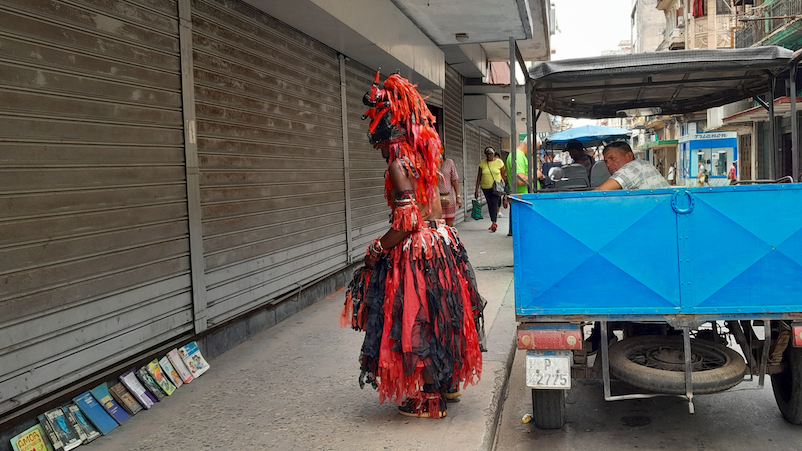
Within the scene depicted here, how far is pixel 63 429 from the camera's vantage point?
3.46 meters

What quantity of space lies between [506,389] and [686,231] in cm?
199

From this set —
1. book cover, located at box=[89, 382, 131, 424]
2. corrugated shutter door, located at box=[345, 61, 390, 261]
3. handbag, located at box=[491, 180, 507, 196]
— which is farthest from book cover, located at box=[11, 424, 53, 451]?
handbag, located at box=[491, 180, 507, 196]

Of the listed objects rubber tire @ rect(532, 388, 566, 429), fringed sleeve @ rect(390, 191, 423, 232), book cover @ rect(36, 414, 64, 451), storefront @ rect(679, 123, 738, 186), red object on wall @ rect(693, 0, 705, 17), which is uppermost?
red object on wall @ rect(693, 0, 705, 17)

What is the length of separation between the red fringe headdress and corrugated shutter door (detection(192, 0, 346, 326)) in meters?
1.87

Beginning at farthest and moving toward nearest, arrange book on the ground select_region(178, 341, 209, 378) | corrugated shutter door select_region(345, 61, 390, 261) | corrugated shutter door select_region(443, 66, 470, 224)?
1. corrugated shutter door select_region(443, 66, 470, 224)
2. corrugated shutter door select_region(345, 61, 390, 261)
3. book on the ground select_region(178, 341, 209, 378)

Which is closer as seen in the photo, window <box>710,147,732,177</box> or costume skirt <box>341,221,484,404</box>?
costume skirt <box>341,221,484,404</box>

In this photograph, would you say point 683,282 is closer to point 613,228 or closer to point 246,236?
point 613,228

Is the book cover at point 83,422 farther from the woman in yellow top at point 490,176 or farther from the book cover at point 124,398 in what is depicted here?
the woman in yellow top at point 490,176

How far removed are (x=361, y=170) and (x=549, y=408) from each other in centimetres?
570

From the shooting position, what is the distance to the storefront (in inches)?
1534

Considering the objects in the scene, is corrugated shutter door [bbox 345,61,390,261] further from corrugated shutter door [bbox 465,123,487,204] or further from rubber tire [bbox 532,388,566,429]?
corrugated shutter door [bbox 465,123,487,204]

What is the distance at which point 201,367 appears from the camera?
4.74 m

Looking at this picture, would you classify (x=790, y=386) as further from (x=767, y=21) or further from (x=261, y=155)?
(x=767, y=21)

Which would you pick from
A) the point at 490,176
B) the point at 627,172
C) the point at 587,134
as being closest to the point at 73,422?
the point at 627,172
